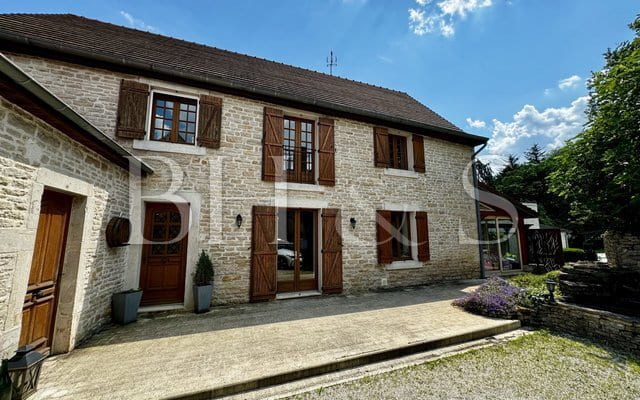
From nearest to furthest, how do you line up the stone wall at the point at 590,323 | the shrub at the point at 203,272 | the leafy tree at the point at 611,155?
1. the stone wall at the point at 590,323
2. the leafy tree at the point at 611,155
3. the shrub at the point at 203,272

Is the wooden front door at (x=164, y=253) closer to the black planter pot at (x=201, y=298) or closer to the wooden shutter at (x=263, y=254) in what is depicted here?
the black planter pot at (x=201, y=298)

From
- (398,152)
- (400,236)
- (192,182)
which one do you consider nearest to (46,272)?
(192,182)

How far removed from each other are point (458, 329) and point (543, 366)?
1023 millimetres

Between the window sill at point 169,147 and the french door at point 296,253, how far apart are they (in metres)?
2.23

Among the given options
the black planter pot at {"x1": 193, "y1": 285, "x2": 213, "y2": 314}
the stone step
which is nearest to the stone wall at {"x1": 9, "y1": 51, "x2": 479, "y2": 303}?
the black planter pot at {"x1": 193, "y1": 285, "x2": 213, "y2": 314}

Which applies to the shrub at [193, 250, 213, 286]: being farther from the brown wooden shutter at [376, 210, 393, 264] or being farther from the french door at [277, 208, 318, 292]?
the brown wooden shutter at [376, 210, 393, 264]

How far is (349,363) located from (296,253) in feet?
10.9

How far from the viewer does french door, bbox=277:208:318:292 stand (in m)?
6.04

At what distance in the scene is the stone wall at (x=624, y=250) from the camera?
18.3ft

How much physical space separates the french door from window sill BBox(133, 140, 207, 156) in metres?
2.23

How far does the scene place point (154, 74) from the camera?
5.20m

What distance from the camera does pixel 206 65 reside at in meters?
6.43

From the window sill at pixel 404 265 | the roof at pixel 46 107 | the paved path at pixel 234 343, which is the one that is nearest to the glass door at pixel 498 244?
the window sill at pixel 404 265

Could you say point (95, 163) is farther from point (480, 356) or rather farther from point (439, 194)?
point (439, 194)
